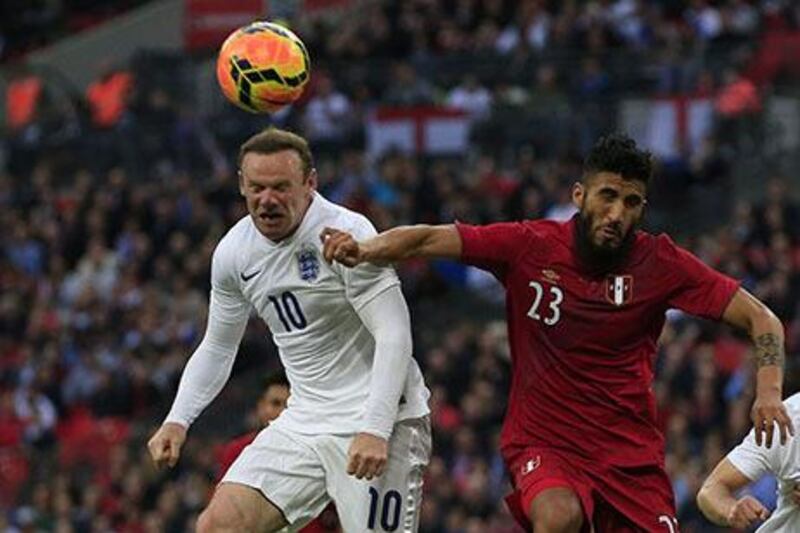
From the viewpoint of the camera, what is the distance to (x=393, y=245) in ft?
32.4

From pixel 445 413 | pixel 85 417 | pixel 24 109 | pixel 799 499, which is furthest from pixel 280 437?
pixel 24 109

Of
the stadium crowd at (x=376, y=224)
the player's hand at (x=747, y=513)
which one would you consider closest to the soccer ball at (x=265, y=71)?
the player's hand at (x=747, y=513)

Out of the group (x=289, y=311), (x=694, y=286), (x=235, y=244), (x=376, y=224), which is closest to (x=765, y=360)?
(x=694, y=286)

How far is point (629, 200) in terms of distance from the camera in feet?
32.7

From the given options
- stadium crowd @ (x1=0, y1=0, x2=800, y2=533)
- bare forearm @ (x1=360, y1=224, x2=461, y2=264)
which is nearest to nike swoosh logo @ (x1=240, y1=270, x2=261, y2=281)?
bare forearm @ (x1=360, y1=224, x2=461, y2=264)

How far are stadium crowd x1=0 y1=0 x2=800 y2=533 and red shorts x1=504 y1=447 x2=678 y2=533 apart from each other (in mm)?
7367

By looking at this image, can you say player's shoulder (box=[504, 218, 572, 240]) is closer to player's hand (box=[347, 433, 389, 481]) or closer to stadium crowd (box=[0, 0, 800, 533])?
player's hand (box=[347, 433, 389, 481])

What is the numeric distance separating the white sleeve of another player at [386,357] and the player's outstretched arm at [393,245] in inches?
13.0

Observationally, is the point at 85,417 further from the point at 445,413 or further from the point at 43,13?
the point at 43,13

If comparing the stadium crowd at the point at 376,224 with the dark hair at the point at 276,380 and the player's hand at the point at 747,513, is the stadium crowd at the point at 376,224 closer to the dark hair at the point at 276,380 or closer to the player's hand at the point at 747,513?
the dark hair at the point at 276,380

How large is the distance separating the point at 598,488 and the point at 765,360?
86 cm

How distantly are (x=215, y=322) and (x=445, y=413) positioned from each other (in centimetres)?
963

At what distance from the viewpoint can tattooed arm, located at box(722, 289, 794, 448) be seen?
31.5 feet

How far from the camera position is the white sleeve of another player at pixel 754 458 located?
10.0 metres
